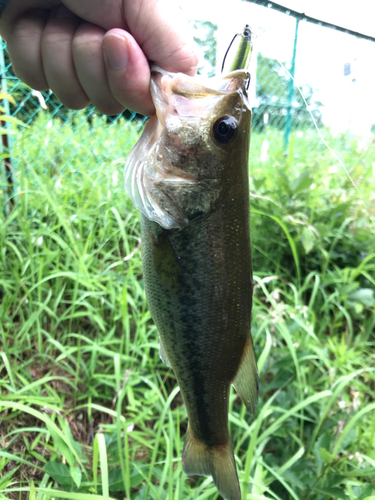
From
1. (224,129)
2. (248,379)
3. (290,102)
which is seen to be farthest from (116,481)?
(290,102)

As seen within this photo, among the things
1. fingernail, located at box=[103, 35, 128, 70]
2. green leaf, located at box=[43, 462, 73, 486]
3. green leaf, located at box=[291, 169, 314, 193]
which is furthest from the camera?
green leaf, located at box=[291, 169, 314, 193]

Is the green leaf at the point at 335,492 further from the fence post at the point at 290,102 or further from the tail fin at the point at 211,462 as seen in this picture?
the fence post at the point at 290,102

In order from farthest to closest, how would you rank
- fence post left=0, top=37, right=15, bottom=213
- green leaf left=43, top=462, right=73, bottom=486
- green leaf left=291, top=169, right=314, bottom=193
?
1. green leaf left=291, top=169, right=314, bottom=193
2. fence post left=0, top=37, right=15, bottom=213
3. green leaf left=43, top=462, right=73, bottom=486

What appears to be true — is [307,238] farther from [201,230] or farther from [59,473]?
[59,473]

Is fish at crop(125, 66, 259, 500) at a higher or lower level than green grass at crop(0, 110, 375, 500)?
higher

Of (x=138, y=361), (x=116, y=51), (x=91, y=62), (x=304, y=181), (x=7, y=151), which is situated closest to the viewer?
(x=116, y=51)

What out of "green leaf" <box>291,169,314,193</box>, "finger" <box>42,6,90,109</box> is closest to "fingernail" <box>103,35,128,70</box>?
"finger" <box>42,6,90,109</box>

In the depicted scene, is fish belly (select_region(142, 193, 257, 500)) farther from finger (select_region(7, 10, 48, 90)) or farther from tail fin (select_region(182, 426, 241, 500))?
finger (select_region(7, 10, 48, 90))

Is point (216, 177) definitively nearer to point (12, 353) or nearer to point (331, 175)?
point (12, 353)

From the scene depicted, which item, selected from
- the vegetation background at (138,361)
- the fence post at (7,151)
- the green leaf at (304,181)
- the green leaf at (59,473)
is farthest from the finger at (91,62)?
the green leaf at (304,181)
